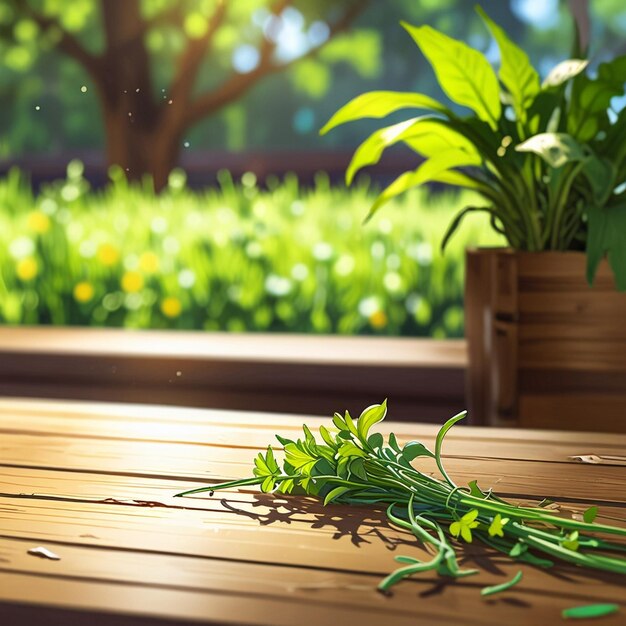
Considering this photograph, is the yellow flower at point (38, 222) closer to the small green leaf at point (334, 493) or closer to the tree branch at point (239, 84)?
the small green leaf at point (334, 493)

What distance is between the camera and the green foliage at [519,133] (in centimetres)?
128

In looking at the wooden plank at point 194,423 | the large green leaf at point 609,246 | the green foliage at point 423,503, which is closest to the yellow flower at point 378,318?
the large green leaf at point 609,246

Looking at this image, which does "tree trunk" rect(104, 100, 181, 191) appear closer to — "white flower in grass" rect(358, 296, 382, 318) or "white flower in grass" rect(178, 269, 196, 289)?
"white flower in grass" rect(178, 269, 196, 289)

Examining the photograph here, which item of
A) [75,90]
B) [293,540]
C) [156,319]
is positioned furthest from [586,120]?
[75,90]

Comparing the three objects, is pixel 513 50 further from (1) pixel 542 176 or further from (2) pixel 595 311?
(2) pixel 595 311

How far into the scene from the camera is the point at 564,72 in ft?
4.25

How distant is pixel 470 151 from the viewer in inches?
53.9

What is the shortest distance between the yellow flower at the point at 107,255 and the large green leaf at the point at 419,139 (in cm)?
125

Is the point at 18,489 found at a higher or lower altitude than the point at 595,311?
lower

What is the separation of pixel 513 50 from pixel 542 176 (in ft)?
0.65

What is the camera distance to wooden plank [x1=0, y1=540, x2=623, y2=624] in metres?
0.54

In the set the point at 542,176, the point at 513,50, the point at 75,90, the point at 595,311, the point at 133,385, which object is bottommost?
the point at 133,385

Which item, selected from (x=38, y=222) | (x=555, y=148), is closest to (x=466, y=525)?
(x=555, y=148)

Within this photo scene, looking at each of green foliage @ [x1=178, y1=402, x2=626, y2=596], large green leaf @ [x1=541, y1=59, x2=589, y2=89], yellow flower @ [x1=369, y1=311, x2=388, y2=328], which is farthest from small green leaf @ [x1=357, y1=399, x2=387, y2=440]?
yellow flower @ [x1=369, y1=311, x2=388, y2=328]
